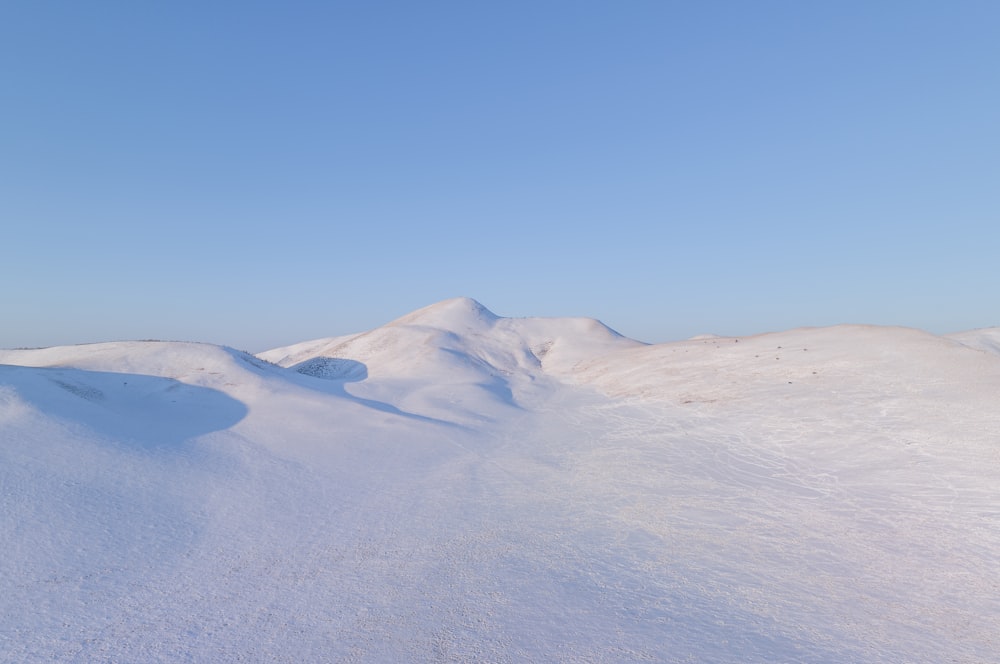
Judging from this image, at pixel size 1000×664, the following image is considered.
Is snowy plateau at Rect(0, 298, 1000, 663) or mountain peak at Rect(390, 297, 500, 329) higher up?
mountain peak at Rect(390, 297, 500, 329)

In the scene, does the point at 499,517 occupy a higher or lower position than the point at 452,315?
lower

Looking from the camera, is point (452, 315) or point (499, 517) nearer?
point (499, 517)

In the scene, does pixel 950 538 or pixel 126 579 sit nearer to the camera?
pixel 126 579

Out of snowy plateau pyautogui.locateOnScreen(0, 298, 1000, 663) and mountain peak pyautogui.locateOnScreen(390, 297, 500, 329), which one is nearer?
snowy plateau pyautogui.locateOnScreen(0, 298, 1000, 663)

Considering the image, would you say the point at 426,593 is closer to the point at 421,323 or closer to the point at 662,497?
the point at 662,497

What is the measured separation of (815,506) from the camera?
12.4 metres

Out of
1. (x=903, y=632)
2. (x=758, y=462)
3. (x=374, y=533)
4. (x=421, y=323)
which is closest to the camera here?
(x=903, y=632)

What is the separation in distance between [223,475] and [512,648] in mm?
9775

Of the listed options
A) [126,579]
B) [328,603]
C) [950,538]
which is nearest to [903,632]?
[950,538]

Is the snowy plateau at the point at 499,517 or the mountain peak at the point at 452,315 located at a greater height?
the mountain peak at the point at 452,315

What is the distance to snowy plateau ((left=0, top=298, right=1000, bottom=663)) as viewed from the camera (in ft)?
23.8

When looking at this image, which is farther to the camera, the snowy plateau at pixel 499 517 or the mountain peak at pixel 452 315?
the mountain peak at pixel 452 315

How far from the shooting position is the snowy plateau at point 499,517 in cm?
725

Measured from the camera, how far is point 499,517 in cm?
1186
